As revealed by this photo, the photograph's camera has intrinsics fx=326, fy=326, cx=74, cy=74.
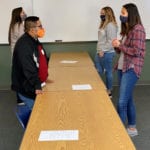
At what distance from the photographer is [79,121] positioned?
232 cm

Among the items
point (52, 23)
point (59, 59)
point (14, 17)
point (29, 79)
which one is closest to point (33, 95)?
point (29, 79)

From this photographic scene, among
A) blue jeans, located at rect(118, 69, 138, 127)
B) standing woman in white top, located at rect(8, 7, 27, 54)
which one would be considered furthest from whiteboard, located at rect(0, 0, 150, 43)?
blue jeans, located at rect(118, 69, 138, 127)

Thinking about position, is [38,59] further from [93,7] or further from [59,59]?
[93,7]

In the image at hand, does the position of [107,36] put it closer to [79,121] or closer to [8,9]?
[8,9]

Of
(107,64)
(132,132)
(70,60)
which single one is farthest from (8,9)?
(132,132)

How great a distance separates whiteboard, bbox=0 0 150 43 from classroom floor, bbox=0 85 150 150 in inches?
44.8

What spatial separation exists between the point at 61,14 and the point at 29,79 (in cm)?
312

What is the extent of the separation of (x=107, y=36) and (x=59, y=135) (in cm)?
323

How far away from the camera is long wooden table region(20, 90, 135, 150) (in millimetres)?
1930

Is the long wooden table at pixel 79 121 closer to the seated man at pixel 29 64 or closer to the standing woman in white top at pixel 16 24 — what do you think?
the seated man at pixel 29 64

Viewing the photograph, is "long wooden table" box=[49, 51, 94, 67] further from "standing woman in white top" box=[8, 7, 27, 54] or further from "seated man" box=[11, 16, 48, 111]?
"seated man" box=[11, 16, 48, 111]

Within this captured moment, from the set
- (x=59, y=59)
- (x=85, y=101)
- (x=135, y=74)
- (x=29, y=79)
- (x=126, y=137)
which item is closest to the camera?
(x=126, y=137)

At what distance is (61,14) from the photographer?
5.95 m

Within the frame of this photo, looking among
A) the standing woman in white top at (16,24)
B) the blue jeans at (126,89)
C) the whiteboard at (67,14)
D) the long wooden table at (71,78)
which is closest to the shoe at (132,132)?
the blue jeans at (126,89)
